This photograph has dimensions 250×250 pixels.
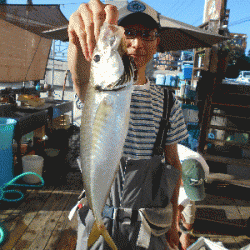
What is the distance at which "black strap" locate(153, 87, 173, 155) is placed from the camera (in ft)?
6.28

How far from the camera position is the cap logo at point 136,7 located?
177 cm

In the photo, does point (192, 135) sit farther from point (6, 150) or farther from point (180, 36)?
point (6, 150)

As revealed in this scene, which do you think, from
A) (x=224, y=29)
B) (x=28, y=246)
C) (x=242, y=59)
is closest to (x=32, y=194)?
(x=28, y=246)

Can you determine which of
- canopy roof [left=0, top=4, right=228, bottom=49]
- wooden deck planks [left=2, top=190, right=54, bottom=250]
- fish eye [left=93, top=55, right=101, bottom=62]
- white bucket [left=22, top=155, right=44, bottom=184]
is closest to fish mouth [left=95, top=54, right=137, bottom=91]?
fish eye [left=93, top=55, right=101, bottom=62]

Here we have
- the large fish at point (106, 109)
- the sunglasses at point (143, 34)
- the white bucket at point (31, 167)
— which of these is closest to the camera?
the large fish at point (106, 109)

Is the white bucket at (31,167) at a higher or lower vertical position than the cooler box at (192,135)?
lower

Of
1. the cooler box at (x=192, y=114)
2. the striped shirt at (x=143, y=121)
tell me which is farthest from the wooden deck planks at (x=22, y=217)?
the cooler box at (x=192, y=114)

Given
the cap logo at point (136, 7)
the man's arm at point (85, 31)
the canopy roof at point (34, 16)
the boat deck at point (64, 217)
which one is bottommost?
the boat deck at point (64, 217)

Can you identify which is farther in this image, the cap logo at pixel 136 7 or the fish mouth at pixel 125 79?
the cap logo at pixel 136 7

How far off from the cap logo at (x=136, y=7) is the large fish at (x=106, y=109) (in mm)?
894

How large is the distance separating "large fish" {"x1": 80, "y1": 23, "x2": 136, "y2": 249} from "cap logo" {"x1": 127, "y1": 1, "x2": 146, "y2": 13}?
2.93 feet

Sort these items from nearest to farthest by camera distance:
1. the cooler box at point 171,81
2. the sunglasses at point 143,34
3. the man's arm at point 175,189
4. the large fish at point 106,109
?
1. the large fish at point 106,109
2. the sunglasses at point 143,34
3. the man's arm at point 175,189
4. the cooler box at point 171,81

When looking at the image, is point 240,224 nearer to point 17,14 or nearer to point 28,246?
point 28,246

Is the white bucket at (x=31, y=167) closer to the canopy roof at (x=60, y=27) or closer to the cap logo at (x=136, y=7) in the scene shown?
the canopy roof at (x=60, y=27)
